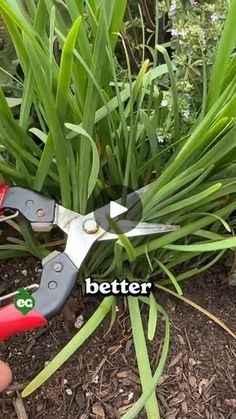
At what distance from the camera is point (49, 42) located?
0.91 m

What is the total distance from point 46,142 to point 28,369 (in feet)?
1.05

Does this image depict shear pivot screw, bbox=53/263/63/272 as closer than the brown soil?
Yes

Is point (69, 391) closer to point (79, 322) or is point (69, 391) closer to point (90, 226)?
point (79, 322)

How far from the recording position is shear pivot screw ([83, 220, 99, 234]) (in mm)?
902

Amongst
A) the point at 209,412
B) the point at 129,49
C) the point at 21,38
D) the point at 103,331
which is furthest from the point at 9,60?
the point at 209,412

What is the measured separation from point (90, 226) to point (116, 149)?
0.12 meters

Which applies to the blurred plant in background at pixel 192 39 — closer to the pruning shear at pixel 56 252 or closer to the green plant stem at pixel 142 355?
the pruning shear at pixel 56 252

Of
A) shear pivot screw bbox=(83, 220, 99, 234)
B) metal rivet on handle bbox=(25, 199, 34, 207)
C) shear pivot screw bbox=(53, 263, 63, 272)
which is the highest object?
metal rivet on handle bbox=(25, 199, 34, 207)

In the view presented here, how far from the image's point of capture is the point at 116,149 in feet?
3.18

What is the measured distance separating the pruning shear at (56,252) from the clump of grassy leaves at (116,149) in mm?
38

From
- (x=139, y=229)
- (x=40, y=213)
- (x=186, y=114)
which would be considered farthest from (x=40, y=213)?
(x=186, y=114)

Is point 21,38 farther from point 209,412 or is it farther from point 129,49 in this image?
point 209,412

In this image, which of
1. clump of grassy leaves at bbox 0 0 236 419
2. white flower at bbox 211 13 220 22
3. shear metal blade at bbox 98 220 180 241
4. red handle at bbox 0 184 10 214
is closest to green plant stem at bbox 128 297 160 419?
clump of grassy leaves at bbox 0 0 236 419

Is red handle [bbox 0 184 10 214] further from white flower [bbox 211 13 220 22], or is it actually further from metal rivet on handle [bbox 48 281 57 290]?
white flower [bbox 211 13 220 22]
